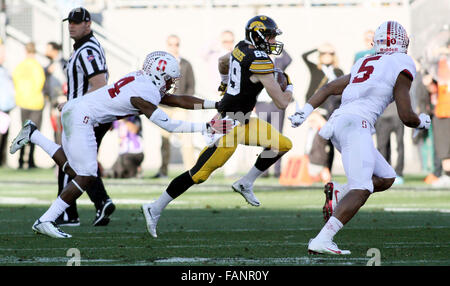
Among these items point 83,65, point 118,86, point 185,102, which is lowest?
point 185,102

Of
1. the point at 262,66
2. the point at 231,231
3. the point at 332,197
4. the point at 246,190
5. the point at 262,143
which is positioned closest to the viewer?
the point at 332,197

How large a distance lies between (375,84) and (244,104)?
1739mm

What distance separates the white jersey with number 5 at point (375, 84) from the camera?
711cm

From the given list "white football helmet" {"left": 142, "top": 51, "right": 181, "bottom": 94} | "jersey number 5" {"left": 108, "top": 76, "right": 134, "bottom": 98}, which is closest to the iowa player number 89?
"white football helmet" {"left": 142, "top": 51, "right": 181, "bottom": 94}

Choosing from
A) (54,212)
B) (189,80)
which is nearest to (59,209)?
(54,212)

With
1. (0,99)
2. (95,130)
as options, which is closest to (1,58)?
(0,99)

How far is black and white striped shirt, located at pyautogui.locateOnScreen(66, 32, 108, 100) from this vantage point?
8828 millimetres

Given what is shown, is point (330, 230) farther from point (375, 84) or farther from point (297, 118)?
point (375, 84)

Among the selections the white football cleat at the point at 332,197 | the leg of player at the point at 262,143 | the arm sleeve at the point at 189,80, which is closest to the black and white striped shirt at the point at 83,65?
the leg of player at the point at 262,143

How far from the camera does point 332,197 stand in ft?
24.3

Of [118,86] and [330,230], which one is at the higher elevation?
[118,86]

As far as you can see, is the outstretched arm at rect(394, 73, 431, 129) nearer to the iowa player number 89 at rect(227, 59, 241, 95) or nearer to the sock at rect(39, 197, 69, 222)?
the iowa player number 89 at rect(227, 59, 241, 95)
